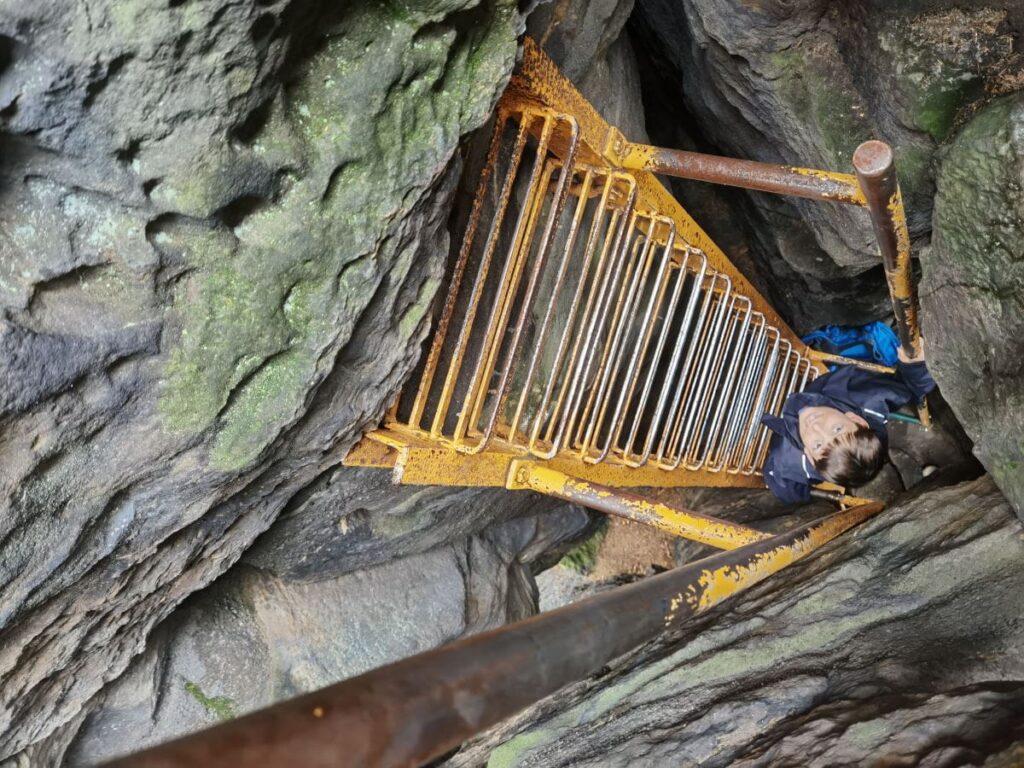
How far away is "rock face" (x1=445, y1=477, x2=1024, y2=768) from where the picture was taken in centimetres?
194

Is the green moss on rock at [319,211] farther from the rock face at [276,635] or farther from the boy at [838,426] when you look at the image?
the boy at [838,426]

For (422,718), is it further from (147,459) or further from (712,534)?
(712,534)

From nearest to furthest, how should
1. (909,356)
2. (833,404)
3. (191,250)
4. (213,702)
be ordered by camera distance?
(191,250) < (213,702) < (909,356) < (833,404)

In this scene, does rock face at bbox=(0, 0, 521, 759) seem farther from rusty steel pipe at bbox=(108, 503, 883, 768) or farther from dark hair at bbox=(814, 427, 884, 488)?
dark hair at bbox=(814, 427, 884, 488)

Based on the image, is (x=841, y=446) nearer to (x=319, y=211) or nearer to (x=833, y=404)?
(x=833, y=404)

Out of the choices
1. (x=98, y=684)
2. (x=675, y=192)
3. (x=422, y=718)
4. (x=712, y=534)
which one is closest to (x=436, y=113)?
(x=422, y=718)

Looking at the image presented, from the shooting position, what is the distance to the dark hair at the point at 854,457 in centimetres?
330

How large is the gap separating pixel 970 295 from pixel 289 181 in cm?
208

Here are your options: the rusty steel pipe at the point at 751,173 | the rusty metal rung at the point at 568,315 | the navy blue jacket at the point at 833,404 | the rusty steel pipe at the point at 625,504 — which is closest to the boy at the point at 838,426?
the navy blue jacket at the point at 833,404

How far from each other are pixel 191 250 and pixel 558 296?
1303 mm

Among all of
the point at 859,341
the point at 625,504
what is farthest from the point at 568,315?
the point at 859,341

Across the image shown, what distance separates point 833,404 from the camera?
371 centimetres

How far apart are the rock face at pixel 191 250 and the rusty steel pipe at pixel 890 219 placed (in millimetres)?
915

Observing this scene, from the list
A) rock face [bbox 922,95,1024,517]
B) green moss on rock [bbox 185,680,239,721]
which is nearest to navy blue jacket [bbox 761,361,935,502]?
rock face [bbox 922,95,1024,517]
